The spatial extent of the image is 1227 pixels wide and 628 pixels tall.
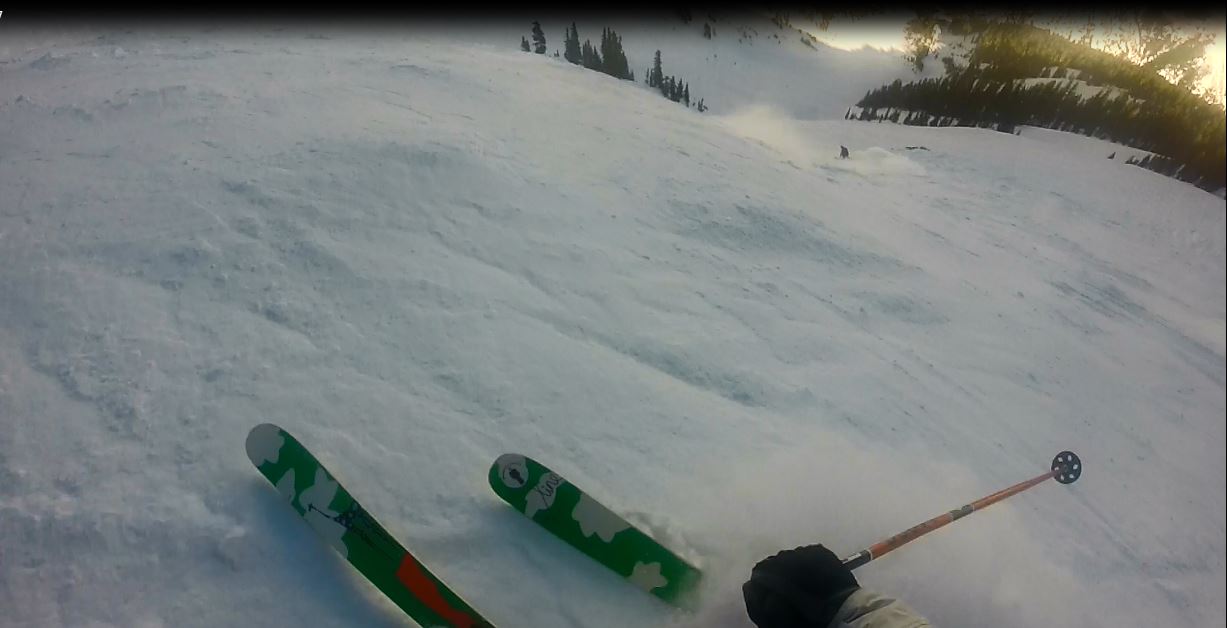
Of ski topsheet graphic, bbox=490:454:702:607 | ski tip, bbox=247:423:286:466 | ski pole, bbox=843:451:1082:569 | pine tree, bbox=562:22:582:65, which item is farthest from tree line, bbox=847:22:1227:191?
ski tip, bbox=247:423:286:466

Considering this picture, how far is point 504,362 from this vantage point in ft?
11.1

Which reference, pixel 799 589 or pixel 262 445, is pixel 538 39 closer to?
pixel 262 445

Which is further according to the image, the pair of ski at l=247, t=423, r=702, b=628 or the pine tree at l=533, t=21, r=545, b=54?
the pine tree at l=533, t=21, r=545, b=54

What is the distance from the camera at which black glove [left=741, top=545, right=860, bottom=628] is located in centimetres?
219

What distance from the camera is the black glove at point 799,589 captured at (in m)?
2.19

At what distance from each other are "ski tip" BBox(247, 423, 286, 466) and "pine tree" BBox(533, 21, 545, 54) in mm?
8646

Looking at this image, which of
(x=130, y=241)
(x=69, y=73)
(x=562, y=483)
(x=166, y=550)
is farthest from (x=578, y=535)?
(x=69, y=73)

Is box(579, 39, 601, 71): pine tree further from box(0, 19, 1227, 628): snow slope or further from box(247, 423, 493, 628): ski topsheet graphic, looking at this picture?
box(247, 423, 493, 628): ski topsheet graphic

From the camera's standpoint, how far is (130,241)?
3514 mm

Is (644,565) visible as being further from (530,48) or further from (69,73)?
(530,48)

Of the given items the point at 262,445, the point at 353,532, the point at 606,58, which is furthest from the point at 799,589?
the point at 606,58

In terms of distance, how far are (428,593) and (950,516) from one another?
2.37 m

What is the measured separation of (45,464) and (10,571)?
438 mm

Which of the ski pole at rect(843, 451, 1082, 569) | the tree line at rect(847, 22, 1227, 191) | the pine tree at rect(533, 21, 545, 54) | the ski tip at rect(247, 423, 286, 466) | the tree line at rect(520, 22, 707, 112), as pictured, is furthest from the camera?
the tree line at rect(847, 22, 1227, 191)
